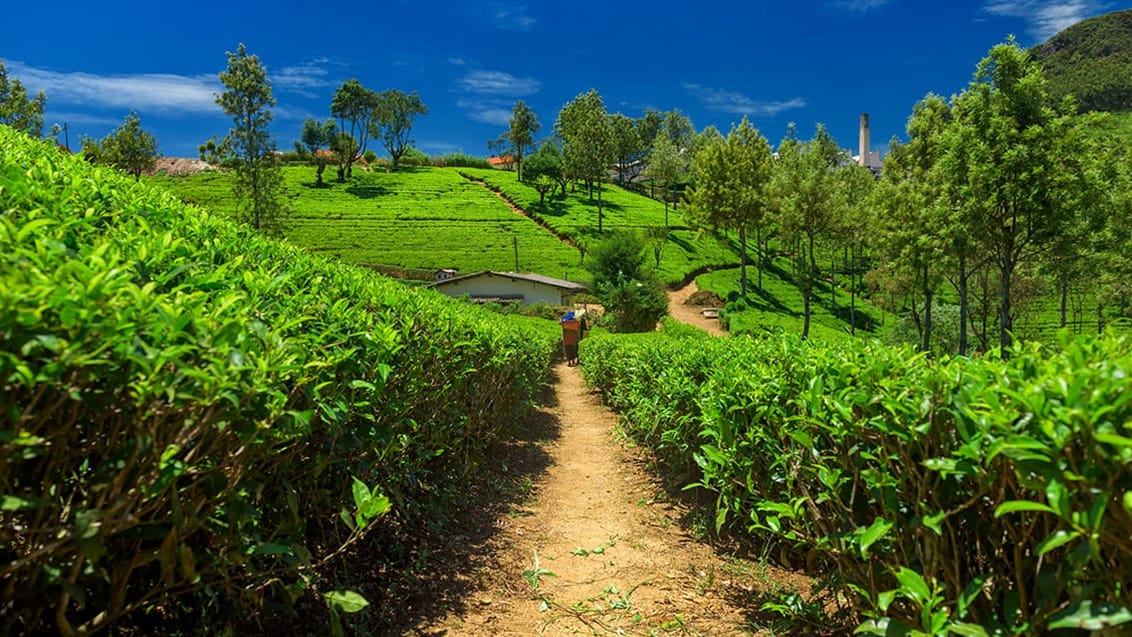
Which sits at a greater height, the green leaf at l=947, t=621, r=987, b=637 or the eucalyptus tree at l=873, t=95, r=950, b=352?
the eucalyptus tree at l=873, t=95, r=950, b=352

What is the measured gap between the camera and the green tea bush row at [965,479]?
137 cm

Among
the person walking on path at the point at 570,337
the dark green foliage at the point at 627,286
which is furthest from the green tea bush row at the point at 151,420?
the dark green foliage at the point at 627,286

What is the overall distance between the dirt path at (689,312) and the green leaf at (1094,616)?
32.1 m

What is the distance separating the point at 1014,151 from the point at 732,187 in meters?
23.0

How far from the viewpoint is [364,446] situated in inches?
113

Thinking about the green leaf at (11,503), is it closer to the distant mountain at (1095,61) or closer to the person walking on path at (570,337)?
the person walking on path at (570,337)

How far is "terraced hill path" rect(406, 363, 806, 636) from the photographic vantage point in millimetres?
3164

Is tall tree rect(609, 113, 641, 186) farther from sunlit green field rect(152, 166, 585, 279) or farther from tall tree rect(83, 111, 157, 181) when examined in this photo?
tall tree rect(83, 111, 157, 181)

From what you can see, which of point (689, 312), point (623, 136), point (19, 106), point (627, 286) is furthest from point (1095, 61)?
point (19, 106)

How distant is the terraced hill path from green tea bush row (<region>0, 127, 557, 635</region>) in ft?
3.62

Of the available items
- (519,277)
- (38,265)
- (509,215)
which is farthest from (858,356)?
(509,215)

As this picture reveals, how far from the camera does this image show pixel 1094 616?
1363 millimetres

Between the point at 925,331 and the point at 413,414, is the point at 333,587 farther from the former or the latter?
the point at 925,331

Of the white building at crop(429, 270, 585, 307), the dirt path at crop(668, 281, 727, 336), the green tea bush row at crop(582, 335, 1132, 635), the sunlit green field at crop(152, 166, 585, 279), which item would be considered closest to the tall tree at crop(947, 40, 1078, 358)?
the dirt path at crop(668, 281, 727, 336)
